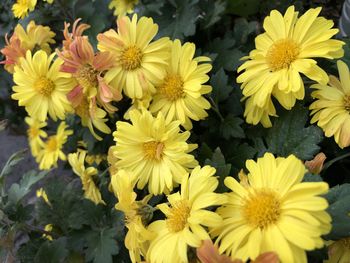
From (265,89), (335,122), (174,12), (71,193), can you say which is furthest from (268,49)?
(71,193)

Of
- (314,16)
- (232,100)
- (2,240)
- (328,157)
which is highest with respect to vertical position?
(314,16)

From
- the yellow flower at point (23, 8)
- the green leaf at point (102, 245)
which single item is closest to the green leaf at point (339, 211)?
the green leaf at point (102, 245)

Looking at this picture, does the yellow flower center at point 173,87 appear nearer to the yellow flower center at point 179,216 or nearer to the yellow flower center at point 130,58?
the yellow flower center at point 130,58

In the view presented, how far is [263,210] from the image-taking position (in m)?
0.79

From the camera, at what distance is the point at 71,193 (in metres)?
1.35

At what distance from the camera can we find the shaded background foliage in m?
1.07

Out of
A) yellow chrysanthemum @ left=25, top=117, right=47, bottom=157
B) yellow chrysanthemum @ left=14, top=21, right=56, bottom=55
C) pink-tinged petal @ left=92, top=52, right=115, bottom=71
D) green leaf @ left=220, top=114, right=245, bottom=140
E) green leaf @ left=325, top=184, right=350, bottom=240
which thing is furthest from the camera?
yellow chrysanthemum @ left=25, top=117, right=47, bottom=157

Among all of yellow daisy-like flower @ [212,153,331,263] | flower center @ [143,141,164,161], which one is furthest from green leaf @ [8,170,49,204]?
yellow daisy-like flower @ [212,153,331,263]

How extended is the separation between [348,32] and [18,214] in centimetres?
100

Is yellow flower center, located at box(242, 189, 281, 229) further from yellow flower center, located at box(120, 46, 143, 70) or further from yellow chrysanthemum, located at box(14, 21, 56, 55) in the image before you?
yellow chrysanthemum, located at box(14, 21, 56, 55)

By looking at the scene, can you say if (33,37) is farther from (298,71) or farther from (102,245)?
(298,71)

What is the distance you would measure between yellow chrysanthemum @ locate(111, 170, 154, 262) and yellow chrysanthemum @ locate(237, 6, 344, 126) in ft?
1.03

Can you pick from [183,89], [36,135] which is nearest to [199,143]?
[183,89]

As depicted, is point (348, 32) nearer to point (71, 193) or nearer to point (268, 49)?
point (268, 49)
